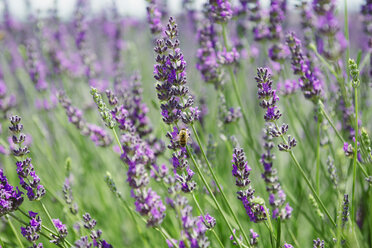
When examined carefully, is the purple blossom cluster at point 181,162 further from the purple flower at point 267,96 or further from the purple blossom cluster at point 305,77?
the purple blossom cluster at point 305,77

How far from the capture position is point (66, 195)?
180 cm

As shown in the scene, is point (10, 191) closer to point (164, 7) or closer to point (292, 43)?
point (292, 43)

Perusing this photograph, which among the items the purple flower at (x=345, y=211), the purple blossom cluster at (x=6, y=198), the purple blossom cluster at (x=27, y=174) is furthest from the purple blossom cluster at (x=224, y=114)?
the purple blossom cluster at (x=6, y=198)

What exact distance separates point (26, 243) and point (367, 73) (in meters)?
2.83

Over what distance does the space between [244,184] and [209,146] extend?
30.9 inches

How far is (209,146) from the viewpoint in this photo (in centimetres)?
231

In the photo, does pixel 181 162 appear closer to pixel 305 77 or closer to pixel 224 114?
pixel 305 77

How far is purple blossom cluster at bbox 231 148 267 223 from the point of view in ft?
5.07

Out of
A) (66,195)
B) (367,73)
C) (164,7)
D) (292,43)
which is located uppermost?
(164,7)

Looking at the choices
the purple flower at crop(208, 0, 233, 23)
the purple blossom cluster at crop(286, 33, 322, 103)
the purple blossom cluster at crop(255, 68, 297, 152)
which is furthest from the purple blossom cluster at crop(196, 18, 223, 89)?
the purple blossom cluster at crop(255, 68, 297, 152)

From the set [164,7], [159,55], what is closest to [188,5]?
[164,7]

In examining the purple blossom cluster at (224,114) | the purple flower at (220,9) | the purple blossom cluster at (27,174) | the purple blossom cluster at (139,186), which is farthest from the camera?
the purple blossom cluster at (224,114)

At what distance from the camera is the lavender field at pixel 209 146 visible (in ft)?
5.06

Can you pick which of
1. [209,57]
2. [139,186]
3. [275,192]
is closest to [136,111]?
[209,57]
